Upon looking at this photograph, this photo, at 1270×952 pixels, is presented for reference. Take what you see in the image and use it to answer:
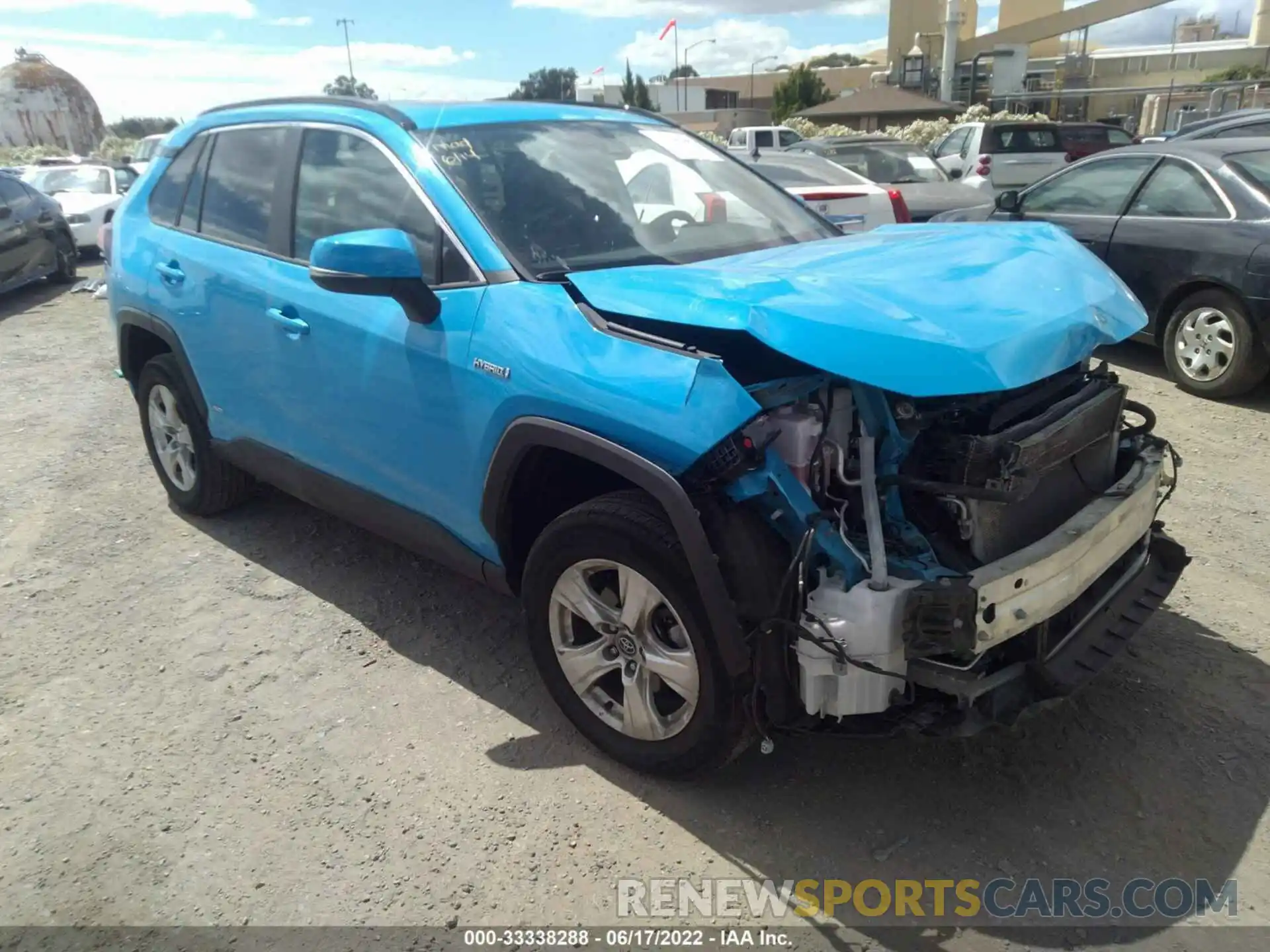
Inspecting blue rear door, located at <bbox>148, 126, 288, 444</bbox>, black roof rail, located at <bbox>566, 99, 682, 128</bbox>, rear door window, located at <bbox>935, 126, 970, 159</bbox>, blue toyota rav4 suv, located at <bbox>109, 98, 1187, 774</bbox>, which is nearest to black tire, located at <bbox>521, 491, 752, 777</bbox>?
blue toyota rav4 suv, located at <bbox>109, 98, 1187, 774</bbox>

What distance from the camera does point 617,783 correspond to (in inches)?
118

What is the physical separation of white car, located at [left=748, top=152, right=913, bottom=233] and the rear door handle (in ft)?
16.4

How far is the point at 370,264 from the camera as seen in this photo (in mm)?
2939

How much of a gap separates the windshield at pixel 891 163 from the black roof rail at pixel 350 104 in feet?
28.2

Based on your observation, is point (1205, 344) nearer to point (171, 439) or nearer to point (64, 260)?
point (171, 439)

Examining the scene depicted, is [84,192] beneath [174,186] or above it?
beneath

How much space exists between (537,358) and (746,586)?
2.96 feet

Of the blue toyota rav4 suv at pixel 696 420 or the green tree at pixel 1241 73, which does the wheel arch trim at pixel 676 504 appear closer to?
the blue toyota rav4 suv at pixel 696 420

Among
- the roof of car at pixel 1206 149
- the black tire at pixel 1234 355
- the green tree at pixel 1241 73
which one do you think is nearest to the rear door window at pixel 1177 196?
the roof of car at pixel 1206 149

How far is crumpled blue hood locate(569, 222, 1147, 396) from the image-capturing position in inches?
94.5

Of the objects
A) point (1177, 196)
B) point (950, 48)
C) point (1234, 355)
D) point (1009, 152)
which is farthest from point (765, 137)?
point (950, 48)

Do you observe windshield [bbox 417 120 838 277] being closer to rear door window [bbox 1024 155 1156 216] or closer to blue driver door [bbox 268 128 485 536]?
blue driver door [bbox 268 128 485 536]

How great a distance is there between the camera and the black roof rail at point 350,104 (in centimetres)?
351

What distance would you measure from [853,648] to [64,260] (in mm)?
13835
